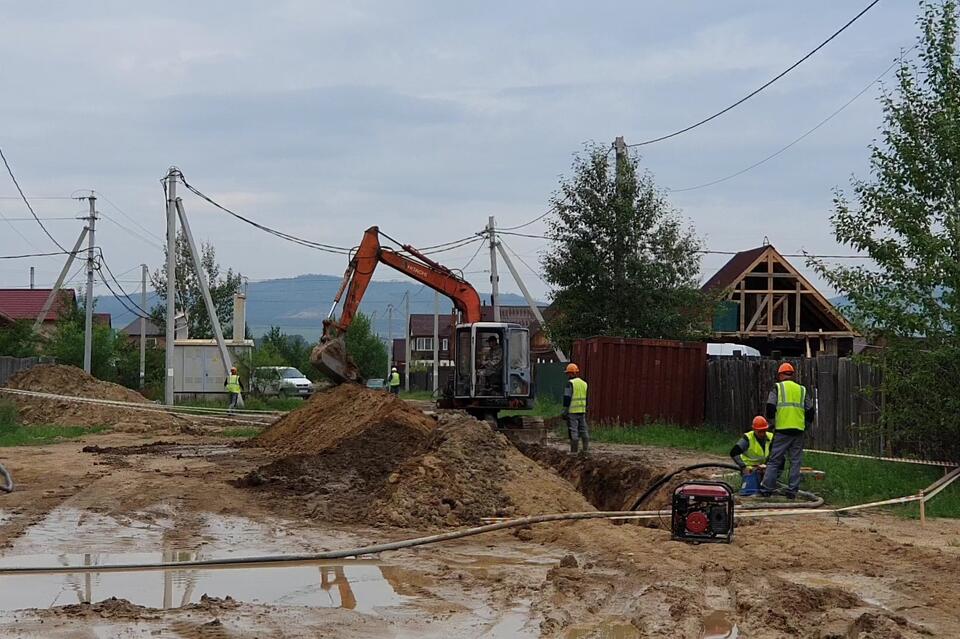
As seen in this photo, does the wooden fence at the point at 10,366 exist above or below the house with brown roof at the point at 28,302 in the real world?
below

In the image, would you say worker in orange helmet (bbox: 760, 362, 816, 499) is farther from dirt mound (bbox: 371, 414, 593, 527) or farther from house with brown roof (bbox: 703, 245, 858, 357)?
house with brown roof (bbox: 703, 245, 858, 357)

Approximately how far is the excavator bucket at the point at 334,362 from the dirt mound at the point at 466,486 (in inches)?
363

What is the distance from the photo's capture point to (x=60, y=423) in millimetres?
33625

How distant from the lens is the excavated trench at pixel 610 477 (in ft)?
63.2

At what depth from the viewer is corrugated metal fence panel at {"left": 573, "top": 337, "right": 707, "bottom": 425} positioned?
2759cm

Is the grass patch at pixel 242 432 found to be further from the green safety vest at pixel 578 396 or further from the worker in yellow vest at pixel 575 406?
the green safety vest at pixel 578 396

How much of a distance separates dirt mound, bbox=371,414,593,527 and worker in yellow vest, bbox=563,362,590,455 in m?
4.56

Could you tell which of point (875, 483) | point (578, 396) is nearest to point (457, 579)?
point (875, 483)

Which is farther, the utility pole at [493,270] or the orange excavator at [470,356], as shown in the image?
the utility pole at [493,270]

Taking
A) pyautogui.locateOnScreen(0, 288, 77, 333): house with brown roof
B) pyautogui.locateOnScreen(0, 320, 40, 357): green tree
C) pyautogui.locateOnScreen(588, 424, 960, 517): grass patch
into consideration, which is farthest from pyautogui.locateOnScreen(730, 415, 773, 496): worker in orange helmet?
pyautogui.locateOnScreen(0, 288, 77, 333): house with brown roof

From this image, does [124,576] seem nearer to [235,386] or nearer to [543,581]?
[543,581]

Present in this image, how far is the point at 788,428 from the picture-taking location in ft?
50.2

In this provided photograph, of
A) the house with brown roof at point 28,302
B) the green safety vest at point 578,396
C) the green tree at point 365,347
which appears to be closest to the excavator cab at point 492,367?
the green safety vest at point 578,396

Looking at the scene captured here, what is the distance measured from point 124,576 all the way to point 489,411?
17011 millimetres
